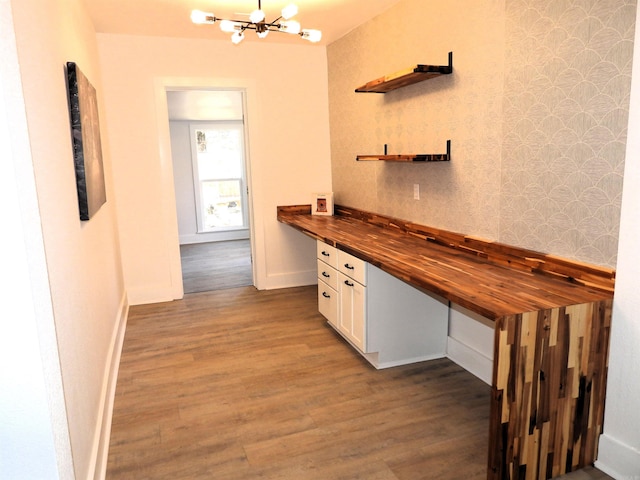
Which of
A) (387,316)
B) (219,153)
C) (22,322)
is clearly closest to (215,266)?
(219,153)

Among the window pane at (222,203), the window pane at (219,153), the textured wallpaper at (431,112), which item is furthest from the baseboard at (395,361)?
the window pane at (219,153)

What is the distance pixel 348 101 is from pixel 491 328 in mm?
2551

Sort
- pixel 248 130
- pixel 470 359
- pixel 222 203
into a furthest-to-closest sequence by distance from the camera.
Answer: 1. pixel 222 203
2. pixel 248 130
3. pixel 470 359

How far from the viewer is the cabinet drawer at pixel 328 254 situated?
10.8 feet

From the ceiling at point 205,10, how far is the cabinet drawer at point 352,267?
69.7 inches

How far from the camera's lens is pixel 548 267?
2.24 meters

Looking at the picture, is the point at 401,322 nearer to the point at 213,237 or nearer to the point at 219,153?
the point at 213,237

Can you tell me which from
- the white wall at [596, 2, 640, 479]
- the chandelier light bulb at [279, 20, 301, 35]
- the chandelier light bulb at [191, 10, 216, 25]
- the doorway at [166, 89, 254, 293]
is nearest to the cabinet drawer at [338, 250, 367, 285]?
the white wall at [596, 2, 640, 479]

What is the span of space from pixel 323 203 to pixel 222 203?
4.08m

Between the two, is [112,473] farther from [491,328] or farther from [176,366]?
[491,328]

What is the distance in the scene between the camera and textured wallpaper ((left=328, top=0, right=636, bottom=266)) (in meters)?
1.93

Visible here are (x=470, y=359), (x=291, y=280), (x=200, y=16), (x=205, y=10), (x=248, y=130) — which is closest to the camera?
(x=200, y=16)

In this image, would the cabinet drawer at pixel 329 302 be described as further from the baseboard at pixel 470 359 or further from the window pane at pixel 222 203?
the window pane at pixel 222 203

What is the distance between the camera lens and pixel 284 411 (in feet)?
8.25
